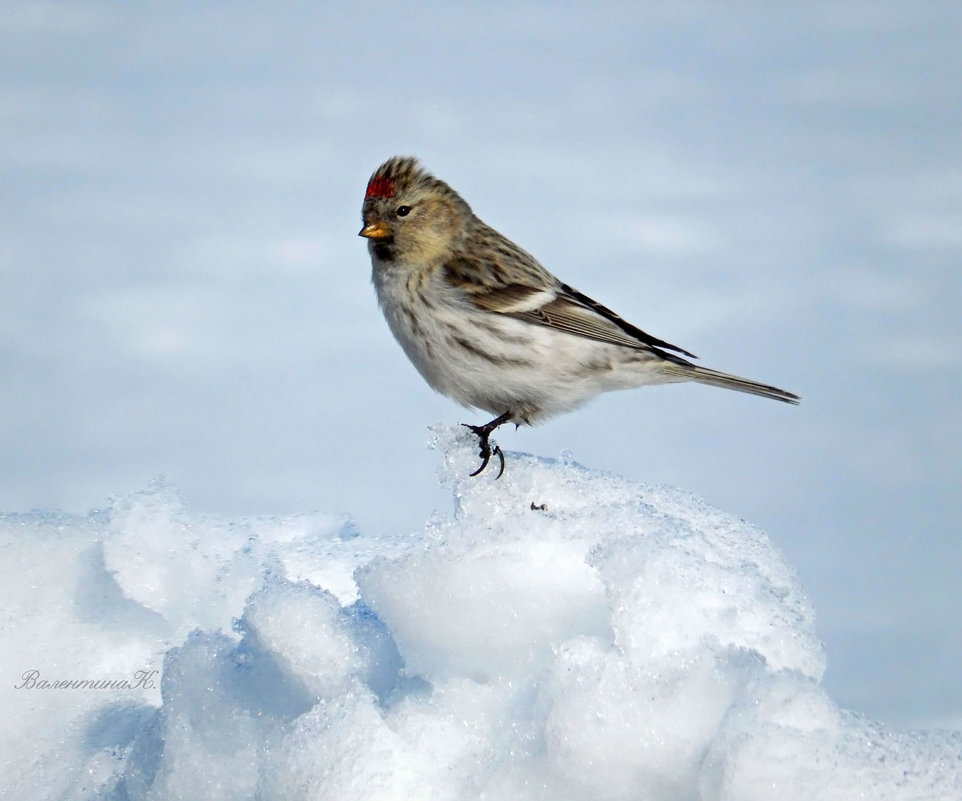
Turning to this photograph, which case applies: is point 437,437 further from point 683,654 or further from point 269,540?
point 683,654

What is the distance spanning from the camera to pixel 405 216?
10.9 ft

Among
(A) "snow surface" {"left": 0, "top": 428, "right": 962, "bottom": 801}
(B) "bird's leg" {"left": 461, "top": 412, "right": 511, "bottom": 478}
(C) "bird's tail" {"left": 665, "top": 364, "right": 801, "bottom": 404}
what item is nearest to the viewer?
(A) "snow surface" {"left": 0, "top": 428, "right": 962, "bottom": 801}

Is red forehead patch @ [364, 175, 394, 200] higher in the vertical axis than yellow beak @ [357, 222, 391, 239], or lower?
higher

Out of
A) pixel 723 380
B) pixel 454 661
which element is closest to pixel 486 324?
pixel 723 380

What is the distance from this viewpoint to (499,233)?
3.63 meters

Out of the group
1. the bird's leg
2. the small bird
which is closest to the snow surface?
the bird's leg

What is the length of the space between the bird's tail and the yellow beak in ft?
2.88

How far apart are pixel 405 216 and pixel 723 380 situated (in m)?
1.02

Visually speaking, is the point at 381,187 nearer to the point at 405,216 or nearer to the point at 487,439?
the point at 405,216

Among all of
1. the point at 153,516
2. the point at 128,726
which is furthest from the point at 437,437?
the point at 128,726

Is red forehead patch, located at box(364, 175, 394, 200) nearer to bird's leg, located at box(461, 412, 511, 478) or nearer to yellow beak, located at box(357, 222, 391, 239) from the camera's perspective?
yellow beak, located at box(357, 222, 391, 239)

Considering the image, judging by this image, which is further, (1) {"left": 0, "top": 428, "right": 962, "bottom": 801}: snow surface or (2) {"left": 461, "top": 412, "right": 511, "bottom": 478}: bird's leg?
(2) {"left": 461, "top": 412, "right": 511, "bottom": 478}: bird's leg

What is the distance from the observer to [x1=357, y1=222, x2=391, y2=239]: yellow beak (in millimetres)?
3291

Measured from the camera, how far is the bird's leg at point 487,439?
288 cm
